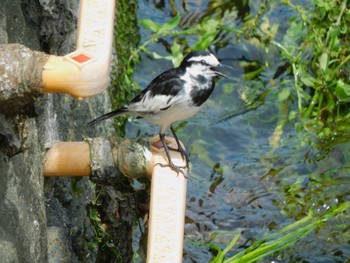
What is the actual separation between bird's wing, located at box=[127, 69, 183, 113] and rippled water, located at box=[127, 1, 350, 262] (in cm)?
122

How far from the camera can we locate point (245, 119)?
6562 millimetres

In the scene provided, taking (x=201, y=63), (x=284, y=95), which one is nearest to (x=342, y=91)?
(x=284, y=95)

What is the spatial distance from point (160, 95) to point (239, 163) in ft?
6.48

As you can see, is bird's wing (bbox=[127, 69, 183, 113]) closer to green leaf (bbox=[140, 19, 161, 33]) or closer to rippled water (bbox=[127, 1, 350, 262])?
rippled water (bbox=[127, 1, 350, 262])

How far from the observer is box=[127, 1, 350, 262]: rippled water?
5539 mm

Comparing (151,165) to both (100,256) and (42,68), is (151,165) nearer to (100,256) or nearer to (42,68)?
(100,256)

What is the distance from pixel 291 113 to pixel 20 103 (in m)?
3.57

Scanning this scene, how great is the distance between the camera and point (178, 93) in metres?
4.28

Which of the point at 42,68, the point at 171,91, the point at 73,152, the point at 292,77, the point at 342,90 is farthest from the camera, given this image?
the point at 292,77

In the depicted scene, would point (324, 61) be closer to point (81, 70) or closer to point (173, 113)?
point (173, 113)

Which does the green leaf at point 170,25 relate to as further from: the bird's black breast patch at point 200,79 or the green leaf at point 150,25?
the bird's black breast patch at point 200,79

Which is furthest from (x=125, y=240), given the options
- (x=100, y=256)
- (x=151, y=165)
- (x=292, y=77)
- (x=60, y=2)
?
(x=292, y=77)

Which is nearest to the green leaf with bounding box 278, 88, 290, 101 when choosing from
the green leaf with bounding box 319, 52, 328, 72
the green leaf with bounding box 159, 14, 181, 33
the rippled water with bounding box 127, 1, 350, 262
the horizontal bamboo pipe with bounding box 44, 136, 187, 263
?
the rippled water with bounding box 127, 1, 350, 262

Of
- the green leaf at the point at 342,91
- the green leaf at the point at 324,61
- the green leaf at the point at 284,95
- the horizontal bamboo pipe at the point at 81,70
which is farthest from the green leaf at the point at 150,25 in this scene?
the horizontal bamboo pipe at the point at 81,70
